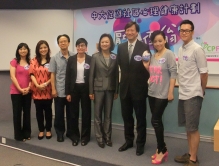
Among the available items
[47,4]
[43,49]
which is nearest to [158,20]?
[43,49]

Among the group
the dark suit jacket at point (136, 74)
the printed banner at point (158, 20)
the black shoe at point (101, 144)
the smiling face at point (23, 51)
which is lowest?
the black shoe at point (101, 144)

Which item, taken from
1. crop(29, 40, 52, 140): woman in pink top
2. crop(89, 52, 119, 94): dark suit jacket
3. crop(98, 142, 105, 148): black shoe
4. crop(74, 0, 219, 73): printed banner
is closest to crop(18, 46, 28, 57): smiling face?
crop(29, 40, 52, 140): woman in pink top

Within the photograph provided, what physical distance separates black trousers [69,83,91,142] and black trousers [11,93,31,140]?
62 cm

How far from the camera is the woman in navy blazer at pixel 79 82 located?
11.1ft

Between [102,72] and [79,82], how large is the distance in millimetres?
320

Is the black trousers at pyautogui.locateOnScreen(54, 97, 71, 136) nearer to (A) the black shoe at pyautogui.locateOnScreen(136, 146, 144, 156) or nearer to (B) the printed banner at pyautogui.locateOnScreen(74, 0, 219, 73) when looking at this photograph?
(A) the black shoe at pyautogui.locateOnScreen(136, 146, 144, 156)

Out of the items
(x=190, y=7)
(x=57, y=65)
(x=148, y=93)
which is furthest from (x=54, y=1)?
(x=148, y=93)

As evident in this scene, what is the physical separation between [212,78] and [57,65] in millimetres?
1973

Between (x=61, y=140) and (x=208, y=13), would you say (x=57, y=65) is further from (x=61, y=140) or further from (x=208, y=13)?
(x=208, y=13)

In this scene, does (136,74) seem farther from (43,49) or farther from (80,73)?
(43,49)

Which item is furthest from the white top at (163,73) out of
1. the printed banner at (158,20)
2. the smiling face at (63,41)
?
the smiling face at (63,41)

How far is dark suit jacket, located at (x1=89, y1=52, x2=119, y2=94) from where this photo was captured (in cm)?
329

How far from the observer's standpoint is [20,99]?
3.70m

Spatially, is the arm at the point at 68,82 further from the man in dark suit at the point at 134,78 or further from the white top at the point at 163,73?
the white top at the point at 163,73
